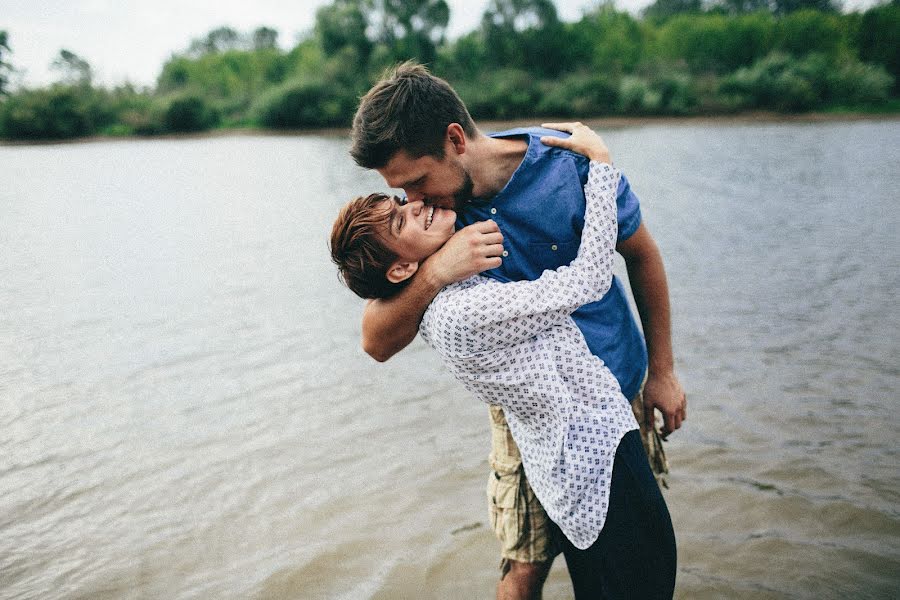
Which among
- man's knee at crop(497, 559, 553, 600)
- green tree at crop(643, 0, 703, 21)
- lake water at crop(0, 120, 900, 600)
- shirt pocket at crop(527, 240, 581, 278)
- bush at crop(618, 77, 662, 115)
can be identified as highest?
green tree at crop(643, 0, 703, 21)

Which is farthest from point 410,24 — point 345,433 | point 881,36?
point 345,433

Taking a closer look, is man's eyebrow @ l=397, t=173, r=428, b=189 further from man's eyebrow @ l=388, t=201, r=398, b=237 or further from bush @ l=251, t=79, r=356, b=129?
bush @ l=251, t=79, r=356, b=129

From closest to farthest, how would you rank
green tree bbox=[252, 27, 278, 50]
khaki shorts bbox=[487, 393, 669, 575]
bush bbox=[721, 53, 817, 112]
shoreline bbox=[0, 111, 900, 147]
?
1. khaki shorts bbox=[487, 393, 669, 575]
2. shoreline bbox=[0, 111, 900, 147]
3. bush bbox=[721, 53, 817, 112]
4. green tree bbox=[252, 27, 278, 50]

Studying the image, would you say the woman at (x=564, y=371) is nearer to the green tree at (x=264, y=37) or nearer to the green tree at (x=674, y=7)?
the green tree at (x=674, y=7)

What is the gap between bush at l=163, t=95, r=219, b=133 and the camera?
5100cm

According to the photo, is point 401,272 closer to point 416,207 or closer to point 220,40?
point 416,207

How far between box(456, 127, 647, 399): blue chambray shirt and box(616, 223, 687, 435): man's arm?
0.12 meters

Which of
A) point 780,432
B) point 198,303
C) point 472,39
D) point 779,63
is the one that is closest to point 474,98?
point 472,39

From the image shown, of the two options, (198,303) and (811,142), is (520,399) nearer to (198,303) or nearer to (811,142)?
(198,303)

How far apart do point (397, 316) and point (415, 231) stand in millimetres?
263

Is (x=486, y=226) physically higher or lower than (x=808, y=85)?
→ lower

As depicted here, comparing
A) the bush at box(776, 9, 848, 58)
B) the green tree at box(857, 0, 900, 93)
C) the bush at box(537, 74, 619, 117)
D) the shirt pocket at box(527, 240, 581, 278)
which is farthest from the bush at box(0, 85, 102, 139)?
the green tree at box(857, 0, 900, 93)

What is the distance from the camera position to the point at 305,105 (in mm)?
51406

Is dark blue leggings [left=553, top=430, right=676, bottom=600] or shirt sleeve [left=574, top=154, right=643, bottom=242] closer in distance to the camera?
dark blue leggings [left=553, top=430, right=676, bottom=600]
